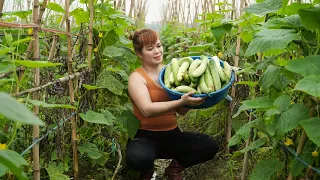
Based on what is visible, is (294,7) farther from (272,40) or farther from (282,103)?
(282,103)

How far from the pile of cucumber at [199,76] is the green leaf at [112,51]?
369 millimetres

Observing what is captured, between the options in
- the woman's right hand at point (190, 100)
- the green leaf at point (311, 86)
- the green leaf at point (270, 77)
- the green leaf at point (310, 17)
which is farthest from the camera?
the woman's right hand at point (190, 100)

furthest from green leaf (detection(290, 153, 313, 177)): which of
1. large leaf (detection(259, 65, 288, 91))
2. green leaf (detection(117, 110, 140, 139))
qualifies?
green leaf (detection(117, 110, 140, 139))

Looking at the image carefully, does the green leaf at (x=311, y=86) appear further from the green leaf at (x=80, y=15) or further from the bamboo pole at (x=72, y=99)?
the green leaf at (x=80, y=15)

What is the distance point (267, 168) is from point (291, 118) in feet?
1.37

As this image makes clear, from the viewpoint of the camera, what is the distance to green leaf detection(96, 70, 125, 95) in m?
2.36

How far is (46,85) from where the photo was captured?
5.60ft

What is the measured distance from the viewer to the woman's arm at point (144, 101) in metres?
2.21

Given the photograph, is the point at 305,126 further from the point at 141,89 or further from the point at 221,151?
the point at 221,151

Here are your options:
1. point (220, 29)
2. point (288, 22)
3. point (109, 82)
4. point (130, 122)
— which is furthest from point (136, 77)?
point (288, 22)

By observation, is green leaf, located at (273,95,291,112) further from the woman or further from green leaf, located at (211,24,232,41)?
green leaf, located at (211,24,232,41)

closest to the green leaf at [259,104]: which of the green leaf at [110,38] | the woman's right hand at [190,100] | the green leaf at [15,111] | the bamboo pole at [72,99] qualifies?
the woman's right hand at [190,100]

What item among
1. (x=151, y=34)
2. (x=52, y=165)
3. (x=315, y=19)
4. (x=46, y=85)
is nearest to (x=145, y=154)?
(x=52, y=165)

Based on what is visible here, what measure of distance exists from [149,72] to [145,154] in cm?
51
